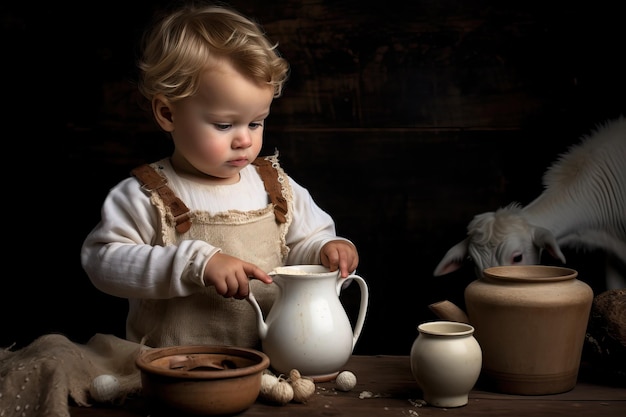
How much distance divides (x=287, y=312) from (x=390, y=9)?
114 centimetres

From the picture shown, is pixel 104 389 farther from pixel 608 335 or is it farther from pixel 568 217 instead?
pixel 568 217

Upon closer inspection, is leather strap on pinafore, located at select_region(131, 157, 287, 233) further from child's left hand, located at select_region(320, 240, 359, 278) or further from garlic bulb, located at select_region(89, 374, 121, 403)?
garlic bulb, located at select_region(89, 374, 121, 403)

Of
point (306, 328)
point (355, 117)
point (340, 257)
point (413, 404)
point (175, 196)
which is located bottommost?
point (413, 404)

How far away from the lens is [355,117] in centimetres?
238

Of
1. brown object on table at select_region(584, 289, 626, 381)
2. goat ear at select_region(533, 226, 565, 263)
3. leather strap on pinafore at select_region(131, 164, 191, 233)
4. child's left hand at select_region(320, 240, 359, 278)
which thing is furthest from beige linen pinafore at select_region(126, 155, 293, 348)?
goat ear at select_region(533, 226, 565, 263)

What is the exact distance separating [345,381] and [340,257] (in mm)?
261

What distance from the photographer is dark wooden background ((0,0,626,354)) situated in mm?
2318

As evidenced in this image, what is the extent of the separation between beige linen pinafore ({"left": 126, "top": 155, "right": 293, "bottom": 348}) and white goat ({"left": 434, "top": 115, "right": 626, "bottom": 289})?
81 centimetres

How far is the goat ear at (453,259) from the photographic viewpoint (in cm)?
233

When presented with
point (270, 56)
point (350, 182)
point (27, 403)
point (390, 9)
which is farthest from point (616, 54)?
point (27, 403)

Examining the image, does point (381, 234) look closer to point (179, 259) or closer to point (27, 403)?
point (179, 259)

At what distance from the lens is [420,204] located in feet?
7.96

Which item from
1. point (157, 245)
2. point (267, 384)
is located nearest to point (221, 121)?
point (157, 245)

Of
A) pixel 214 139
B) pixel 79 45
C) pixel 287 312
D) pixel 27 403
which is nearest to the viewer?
pixel 27 403
